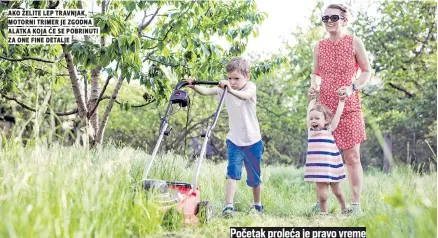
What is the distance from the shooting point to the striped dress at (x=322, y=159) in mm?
4273

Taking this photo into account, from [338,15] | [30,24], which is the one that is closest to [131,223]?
[30,24]

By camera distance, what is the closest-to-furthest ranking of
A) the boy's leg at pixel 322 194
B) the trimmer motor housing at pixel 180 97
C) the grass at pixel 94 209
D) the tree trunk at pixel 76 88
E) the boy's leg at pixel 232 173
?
the grass at pixel 94 209 < the trimmer motor housing at pixel 180 97 < the boy's leg at pixel 322 194 < the boy's leg at pixel 232 173 < the tree trunk at pixel 76 88

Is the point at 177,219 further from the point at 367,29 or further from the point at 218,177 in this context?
the point at 367,29

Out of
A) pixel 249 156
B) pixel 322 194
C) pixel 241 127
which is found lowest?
pixel 322 194

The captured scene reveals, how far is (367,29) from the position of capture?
12.8 metres

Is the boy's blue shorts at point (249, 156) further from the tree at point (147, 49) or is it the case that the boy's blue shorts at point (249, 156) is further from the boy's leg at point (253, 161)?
the tree at point (147, 49)

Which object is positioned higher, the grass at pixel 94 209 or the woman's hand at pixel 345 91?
the woman's hand at pixel 345 91

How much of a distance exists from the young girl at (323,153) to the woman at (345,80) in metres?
0.13

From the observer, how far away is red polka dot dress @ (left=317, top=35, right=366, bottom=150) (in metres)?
4.45

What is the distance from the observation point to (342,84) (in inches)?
178

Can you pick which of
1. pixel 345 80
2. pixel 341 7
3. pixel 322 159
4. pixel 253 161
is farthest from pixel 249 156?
pixel 341 7

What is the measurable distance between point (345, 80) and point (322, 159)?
0.69 meters

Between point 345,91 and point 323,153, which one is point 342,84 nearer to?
point 345,91

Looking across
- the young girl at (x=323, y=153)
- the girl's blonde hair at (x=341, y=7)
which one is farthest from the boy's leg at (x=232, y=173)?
the girl's blonde hair at (x=341, y=7)
